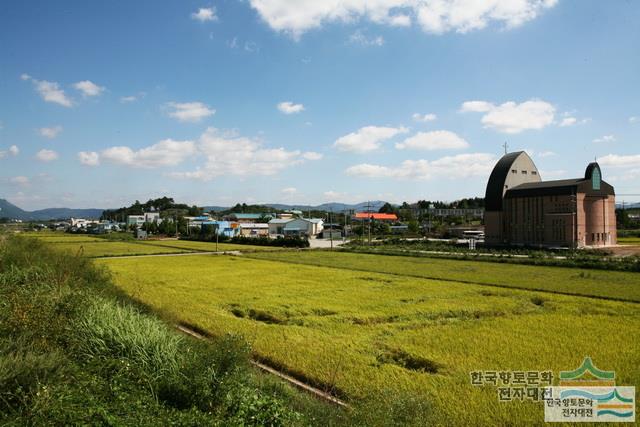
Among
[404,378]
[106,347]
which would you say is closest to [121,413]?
[106,347]

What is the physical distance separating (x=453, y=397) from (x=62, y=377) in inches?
224

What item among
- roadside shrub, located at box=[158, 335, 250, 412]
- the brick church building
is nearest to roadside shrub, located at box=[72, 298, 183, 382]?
roadside shrub, located at box=[158, 335, 250, 412]

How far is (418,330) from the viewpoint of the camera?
36.0ft

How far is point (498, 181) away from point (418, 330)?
132 ft

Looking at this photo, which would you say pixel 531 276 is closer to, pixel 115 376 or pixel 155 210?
pixel 115 376

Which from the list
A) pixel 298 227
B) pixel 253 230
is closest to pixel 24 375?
pixel 253 230

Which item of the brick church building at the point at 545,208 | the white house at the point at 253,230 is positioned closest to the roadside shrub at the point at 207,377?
the brick church building at the point at 545,208

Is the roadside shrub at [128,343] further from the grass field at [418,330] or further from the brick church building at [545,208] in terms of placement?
the brick church building at [545,208]

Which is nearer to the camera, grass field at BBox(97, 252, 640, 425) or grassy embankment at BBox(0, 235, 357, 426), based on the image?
grassy embankment at BBox(0, 235, 357, 426)

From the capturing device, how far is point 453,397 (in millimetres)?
6801

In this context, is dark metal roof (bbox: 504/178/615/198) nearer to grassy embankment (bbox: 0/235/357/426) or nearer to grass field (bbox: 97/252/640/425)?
grass field (bbox: 97/252/640/425)

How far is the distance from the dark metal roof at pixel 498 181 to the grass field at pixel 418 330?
86.1ft

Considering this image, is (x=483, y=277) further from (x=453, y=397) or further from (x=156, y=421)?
(x=156, y=421)

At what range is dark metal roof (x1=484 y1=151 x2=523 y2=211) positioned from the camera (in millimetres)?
46062
